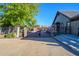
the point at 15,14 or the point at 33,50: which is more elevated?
the point at 15,14

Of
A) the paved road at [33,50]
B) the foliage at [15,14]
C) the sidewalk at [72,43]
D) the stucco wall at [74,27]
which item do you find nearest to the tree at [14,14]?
the foliage at [15,14]

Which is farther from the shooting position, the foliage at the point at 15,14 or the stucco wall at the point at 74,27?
the foliage at the point at 15,14

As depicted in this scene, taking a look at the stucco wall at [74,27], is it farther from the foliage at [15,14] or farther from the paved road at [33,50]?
the paved road at [33,50]

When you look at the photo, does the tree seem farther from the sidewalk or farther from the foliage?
the sidewalk

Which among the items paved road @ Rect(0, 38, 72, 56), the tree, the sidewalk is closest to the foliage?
the tree

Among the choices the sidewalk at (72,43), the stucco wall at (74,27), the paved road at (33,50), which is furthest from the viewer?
the stucco wall at (74,27)

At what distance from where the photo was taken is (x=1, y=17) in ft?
96.8

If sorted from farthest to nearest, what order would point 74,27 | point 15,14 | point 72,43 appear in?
point 15,14 < point 74,27 < point 72,43

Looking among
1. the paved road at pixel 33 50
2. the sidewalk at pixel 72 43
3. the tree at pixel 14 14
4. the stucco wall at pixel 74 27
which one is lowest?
the paved road at pixel 33 50

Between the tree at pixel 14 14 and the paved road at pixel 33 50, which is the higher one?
the tree at pixel 14 14

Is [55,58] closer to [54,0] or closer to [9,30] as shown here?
[54,0]

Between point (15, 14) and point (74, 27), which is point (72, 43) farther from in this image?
point (15, 14)

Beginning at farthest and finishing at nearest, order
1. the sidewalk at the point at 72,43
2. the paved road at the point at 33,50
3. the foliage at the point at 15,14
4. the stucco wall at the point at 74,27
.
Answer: the foliage at the point at 15,14 → the stucco wall at the point at 74,27 → the sidewalk at the point at 72,43 → the paved road at the point at 33,50

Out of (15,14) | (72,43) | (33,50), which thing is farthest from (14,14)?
(33,50)
